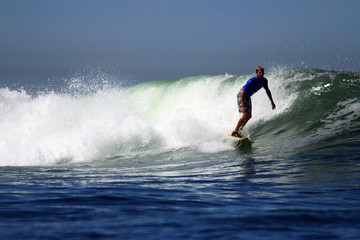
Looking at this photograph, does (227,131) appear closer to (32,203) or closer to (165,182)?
(165,182)

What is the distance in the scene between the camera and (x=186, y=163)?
9.34 meters

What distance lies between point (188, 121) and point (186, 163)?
3.70 m

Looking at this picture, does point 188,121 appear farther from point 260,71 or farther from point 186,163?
point 186,163

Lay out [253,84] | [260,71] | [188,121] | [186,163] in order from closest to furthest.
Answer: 1. [186,163]
2. [260,71]
3. [253,84]
4. [188,121]

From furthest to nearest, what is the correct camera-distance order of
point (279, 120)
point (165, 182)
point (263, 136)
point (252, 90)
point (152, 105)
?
1. point (152, 105)
2. point (279, 120)
3. point (263, 136)
4. point (252, 90)
5. point (165, 182)

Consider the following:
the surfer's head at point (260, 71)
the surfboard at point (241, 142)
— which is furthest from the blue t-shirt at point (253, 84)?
the surfboard at point (241, 142)

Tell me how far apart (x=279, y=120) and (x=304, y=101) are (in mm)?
1194

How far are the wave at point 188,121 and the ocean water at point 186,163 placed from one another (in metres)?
0.05

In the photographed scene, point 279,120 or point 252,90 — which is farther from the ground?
point 252,90

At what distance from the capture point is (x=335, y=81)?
46.6 feet

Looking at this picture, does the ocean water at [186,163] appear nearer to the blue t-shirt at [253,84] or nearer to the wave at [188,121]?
the wave at [188,121]

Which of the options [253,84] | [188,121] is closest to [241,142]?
[253,84]

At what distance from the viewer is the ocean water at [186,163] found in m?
3.96

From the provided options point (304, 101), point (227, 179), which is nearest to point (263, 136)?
point (304, 101)
